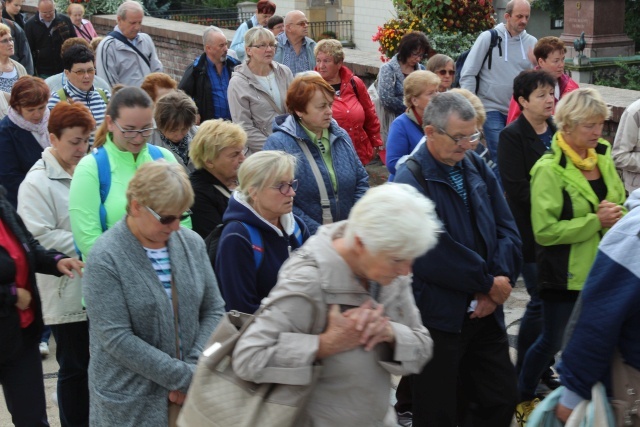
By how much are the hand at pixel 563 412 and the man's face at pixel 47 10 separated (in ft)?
36.9

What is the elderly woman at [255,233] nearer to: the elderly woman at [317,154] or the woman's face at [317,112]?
the elderly woman at [317,154]

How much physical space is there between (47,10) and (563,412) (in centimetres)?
1152

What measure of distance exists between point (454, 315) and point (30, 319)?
2.05 m

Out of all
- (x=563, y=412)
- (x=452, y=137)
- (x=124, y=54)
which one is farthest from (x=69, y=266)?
(x=124, y=54)

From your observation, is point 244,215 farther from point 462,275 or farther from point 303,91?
point 303,91

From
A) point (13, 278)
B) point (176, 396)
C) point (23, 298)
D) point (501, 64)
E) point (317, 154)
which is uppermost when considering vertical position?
point (501, 64)

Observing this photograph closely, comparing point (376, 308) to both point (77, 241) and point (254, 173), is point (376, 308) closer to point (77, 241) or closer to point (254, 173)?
point (254, 173)

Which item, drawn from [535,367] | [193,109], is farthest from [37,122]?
[535,367]

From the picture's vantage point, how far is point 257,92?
8.31 meters

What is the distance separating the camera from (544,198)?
5.42 meters

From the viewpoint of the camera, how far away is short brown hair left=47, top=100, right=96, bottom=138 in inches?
215

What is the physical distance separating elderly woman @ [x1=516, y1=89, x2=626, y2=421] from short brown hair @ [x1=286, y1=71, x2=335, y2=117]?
1371 mm

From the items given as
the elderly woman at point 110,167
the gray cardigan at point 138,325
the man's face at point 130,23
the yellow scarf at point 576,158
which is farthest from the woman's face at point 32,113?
A: the man's face at point 130,23

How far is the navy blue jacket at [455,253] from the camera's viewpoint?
4734 millimetres
